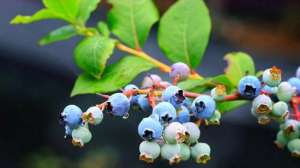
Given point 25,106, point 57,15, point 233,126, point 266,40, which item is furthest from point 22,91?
point 57,15

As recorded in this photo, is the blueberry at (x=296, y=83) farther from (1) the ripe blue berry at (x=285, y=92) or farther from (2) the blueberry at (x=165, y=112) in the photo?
(2) the blueberry at (x=165, y=112)

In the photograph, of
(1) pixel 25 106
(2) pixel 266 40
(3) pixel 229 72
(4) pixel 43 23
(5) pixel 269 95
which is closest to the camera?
(5) pixel 269 95

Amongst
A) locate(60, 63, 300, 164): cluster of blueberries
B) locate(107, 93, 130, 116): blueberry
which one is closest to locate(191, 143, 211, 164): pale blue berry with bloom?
locate(60, 63, 300, 164): cluster of blueberries

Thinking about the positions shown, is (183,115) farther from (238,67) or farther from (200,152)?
(238,67)

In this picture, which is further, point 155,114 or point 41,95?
point 41,95


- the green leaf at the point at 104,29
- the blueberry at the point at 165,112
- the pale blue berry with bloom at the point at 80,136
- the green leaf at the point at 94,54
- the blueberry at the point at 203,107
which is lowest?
the pale blue berry with bloom at the point at 80,136

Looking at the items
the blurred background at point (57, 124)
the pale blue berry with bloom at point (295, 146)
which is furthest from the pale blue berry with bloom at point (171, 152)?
the blurred background at point (57, 124)

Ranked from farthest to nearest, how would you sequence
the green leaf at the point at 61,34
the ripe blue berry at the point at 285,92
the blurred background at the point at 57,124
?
1. the blurred background at the point at 57,124
2. the green leaf at the point at 61,34
3. the ripe blue berry at the point at 285,92

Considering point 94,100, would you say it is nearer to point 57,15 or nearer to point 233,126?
point 233,126
